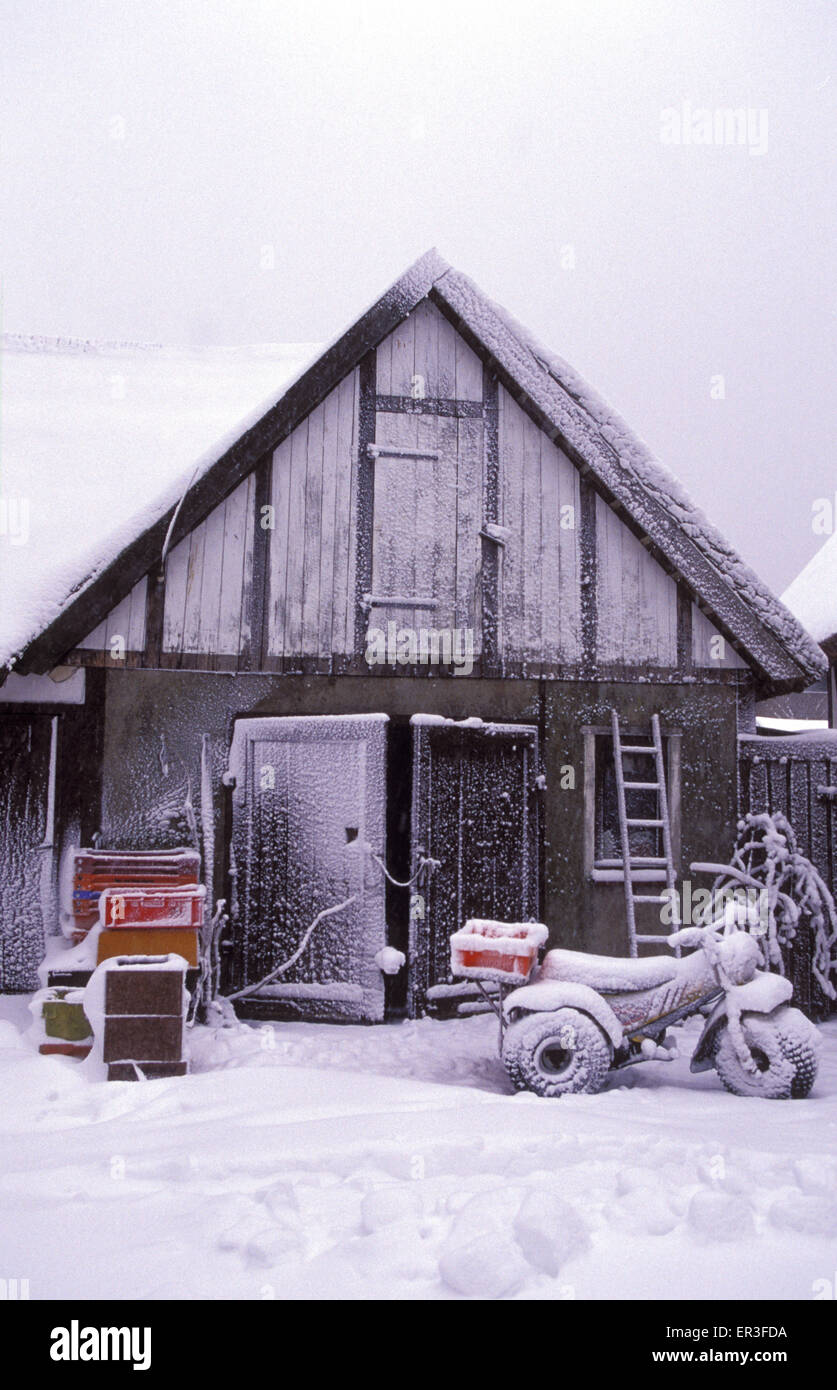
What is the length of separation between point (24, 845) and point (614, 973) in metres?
4.41

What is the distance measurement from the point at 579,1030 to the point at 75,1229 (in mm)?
2790

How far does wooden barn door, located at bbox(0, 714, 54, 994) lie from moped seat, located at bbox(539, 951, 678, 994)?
154 inches

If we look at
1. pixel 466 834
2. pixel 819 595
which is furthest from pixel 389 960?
pixel 819 595

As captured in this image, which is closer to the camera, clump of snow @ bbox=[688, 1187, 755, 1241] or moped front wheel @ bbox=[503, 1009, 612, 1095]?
clump of snow @ bbox=[688, 1187, 755, 1241]

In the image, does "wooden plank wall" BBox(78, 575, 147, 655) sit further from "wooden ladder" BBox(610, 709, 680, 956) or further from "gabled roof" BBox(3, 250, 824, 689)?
"wooden ladder" BBox(610, 709, 680, 956)

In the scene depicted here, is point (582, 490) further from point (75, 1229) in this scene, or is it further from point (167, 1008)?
point (75, 1229)

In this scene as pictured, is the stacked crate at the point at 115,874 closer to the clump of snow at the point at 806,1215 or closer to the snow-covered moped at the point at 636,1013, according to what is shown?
the snow-covered moped at the point at 636,1013

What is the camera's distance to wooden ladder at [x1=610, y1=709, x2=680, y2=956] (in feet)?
24.8

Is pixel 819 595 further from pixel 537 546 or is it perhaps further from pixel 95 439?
pixel 95 439

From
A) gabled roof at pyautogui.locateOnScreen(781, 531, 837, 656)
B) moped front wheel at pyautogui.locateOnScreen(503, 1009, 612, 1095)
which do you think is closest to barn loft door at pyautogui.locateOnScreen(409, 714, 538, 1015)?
moped front wheel at pyautogui.locateOnScreen(503, 1009, 612, 1095)

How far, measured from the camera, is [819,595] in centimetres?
1205
